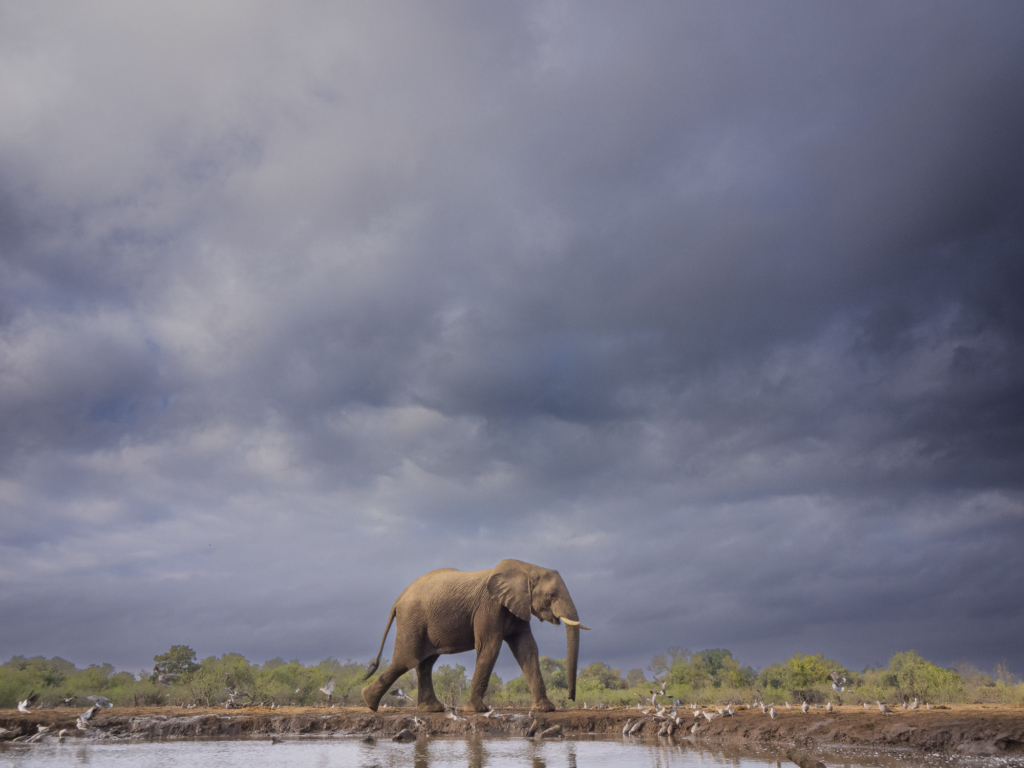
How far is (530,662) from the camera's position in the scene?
22578 mm

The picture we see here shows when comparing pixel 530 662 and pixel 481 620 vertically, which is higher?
pixel 481 620

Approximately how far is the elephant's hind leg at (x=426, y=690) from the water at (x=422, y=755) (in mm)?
5800

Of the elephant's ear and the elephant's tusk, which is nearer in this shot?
the elephant's tusk

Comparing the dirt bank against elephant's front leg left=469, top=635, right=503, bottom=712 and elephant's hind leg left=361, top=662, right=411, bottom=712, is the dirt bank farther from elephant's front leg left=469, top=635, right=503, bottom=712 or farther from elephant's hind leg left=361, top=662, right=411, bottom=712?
elephant's hind leg left=361, top=662, right=411, bottom=712

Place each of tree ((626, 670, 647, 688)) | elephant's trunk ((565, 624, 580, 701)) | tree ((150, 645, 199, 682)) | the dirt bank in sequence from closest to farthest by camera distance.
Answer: the dirt bank < elephant's trunk ((565, 624, 580, 701)) < tree ((150, 645, 199, 682)) < tree ((626, 670, 647, 688))

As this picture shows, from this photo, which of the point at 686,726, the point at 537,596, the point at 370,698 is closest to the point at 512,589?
the point at 537,596

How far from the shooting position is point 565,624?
22.2m

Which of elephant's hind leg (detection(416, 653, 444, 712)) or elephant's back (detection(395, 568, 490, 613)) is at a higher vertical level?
elephant's back (detection(395, 568, 490, 613))

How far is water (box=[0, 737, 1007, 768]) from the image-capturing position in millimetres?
11195

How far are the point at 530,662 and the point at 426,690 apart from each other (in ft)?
14.1

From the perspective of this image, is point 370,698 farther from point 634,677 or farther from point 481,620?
point 634,677

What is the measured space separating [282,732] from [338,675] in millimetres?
32504

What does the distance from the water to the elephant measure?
4902 millimetres

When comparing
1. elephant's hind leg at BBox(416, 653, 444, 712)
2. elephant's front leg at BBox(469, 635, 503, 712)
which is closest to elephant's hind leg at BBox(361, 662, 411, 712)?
elephant's hind leg at BBox(416, 653, 444, 712)
